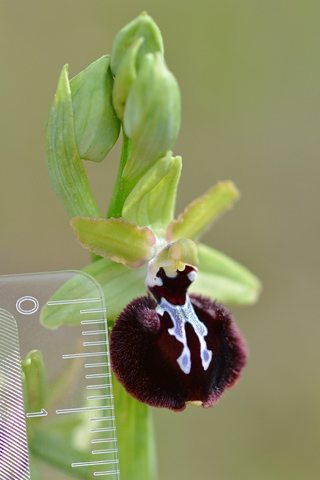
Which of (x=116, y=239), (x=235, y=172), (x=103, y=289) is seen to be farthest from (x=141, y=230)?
(x=235, y=172)

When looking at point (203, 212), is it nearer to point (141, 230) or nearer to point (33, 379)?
point (141, 230)

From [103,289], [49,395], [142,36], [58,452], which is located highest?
[142,36]

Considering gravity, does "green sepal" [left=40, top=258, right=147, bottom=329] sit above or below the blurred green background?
below

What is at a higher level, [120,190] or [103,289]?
[120,190]

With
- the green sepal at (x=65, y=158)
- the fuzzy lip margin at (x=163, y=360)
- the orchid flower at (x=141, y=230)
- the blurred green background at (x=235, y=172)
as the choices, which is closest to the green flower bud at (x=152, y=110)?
the orchid flower at (x=141, y=230)

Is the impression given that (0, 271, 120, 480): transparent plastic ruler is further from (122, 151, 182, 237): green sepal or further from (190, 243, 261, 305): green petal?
(190, 243, 261, 305): green petal

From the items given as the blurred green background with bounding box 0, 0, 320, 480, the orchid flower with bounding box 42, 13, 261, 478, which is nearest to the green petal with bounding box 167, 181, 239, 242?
the orchid flower with bounding box 42, 13, 261, 478
